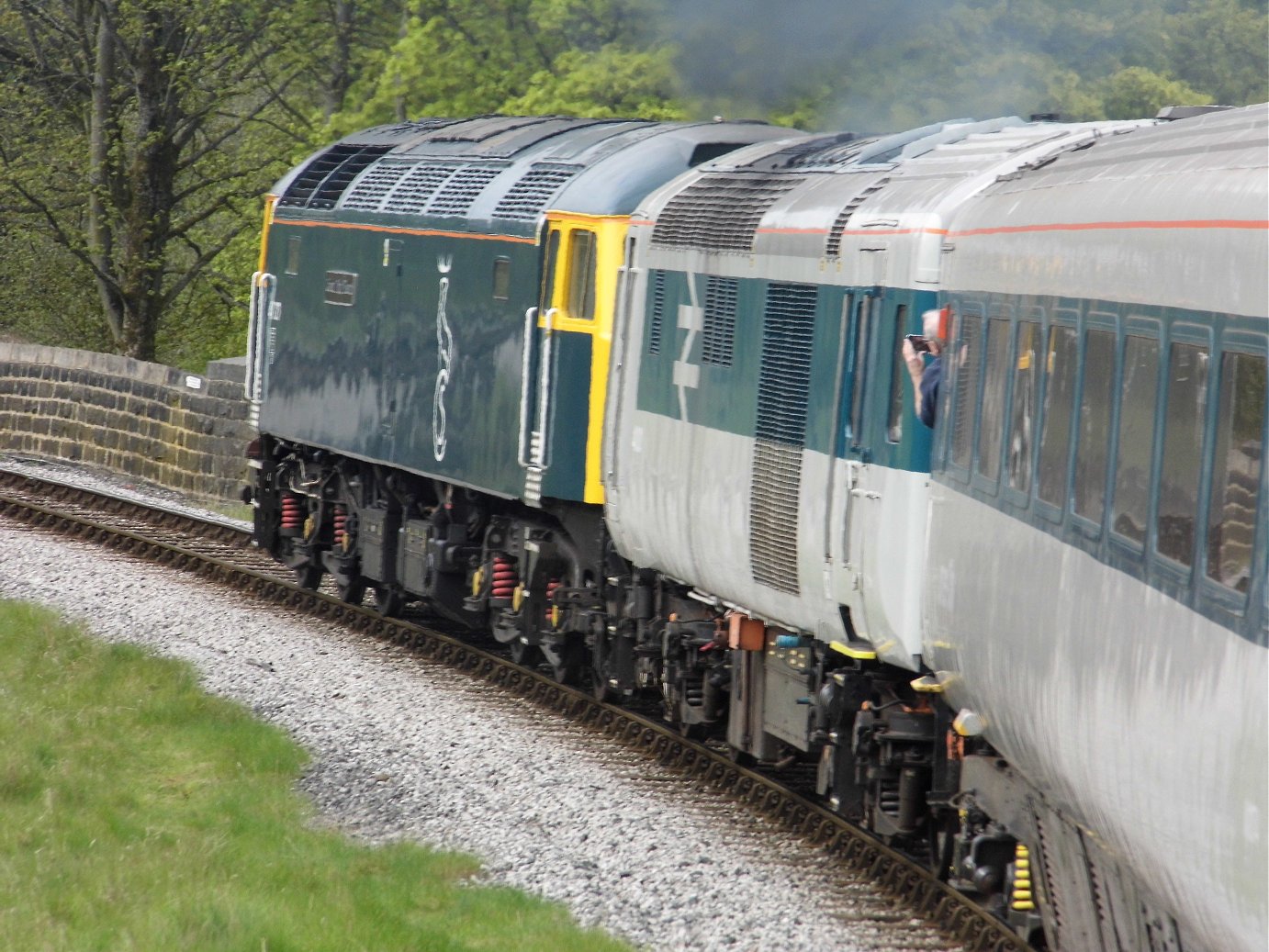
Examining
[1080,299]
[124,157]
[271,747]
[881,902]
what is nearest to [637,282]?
[271,747]

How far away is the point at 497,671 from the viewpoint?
14.5 m

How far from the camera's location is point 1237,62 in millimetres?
31609

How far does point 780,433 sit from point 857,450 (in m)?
0.93

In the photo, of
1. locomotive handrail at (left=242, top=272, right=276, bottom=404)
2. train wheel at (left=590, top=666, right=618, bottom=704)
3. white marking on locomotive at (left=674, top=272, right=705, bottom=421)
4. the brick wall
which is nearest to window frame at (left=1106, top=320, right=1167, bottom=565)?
white marking on locomotive at (left=674, top=272, right=705, bottom=421)

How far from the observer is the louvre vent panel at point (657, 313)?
11.3 m

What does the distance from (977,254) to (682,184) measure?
163 inches

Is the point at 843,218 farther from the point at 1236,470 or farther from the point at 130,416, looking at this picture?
the point at 130,416

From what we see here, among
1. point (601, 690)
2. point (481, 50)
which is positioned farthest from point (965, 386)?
point (481, 50)

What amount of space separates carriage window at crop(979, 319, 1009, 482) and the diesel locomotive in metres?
0.02

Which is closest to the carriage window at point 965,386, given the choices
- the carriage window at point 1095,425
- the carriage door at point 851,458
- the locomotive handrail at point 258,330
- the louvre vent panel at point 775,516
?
the carriage door at point 851,458

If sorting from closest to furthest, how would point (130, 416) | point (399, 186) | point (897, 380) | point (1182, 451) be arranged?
point (1182, 451) < point (897, 380) < point (399, 186) < point (130, 416)

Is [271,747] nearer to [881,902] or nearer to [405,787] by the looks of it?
[405,787]

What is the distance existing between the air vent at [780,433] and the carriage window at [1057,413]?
282cm

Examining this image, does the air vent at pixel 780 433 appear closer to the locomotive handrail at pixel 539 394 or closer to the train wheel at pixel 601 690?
the locomotive handrail at pixel 539 394
